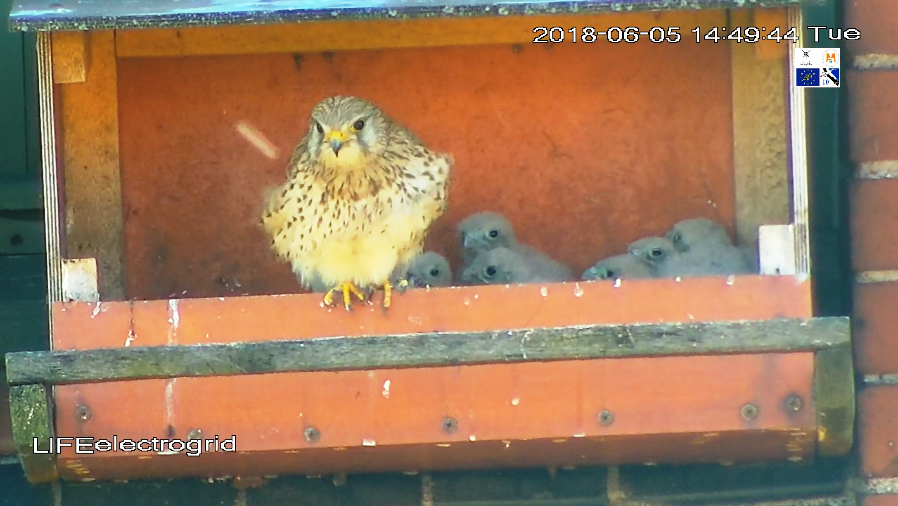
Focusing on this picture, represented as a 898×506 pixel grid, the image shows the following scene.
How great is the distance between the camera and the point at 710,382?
9.59ft

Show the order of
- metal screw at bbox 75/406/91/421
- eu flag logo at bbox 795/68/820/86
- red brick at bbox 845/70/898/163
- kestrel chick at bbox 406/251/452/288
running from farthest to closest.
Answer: kestrel chick at bbox 406/251/452/288 → red brick at bbox 845/70/898/163 → eu flag logo at bbox 795/68/820/86 → metal screw at bbox 75/406/91/421

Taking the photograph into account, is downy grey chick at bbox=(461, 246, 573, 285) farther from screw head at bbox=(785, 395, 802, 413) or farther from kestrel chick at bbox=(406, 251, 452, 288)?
screw head at bbox=(785, 395, 802, 413)

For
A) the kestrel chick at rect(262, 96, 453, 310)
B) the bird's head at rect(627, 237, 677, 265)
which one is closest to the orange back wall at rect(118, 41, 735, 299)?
the bird's head at rect(627, 237, 677, 265)

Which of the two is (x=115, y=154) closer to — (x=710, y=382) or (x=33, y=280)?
(x=33, y=280)

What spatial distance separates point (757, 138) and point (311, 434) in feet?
3.59

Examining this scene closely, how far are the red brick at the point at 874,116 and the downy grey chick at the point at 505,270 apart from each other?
60cm

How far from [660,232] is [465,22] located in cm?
55

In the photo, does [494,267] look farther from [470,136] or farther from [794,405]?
[794,405]

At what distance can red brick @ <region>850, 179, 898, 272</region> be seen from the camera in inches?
134

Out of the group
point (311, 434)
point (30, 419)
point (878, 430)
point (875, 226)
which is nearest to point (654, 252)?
point (875, 226)

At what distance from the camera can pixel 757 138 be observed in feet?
11.6

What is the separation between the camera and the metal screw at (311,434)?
2961 mm

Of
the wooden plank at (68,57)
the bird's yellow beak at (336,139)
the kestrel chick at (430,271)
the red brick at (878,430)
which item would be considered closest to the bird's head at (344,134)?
the bird's yellow beak at (336,139)

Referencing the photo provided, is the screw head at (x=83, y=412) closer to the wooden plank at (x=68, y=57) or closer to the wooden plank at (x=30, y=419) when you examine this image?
the wooden plank at (x=30, y=419)
